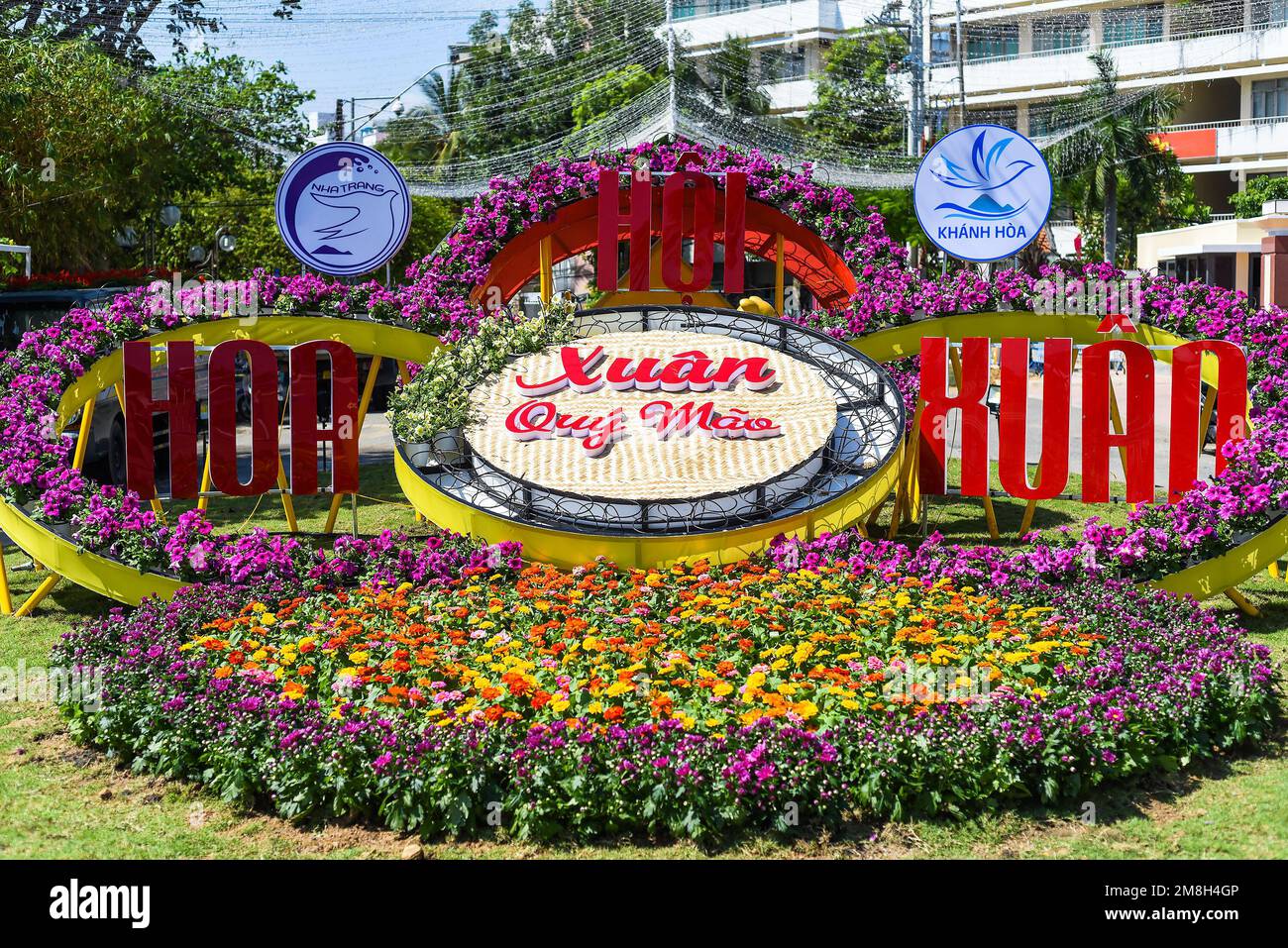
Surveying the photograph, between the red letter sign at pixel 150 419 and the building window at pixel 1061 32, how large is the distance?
191ft

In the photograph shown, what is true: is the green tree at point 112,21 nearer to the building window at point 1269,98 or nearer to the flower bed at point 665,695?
the flower bed at point 665,695

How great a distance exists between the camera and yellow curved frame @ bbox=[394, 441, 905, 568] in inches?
501

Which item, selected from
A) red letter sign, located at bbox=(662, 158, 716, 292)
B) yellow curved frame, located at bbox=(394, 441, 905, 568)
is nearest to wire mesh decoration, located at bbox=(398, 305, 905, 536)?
yellow curved frame, located at bbox=(394, 441, 905, 568)

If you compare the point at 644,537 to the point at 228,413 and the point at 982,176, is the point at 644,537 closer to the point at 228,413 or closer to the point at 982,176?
the point at 228,413

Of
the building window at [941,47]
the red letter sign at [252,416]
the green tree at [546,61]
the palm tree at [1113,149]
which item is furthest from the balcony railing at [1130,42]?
the red letter sign at [252,416]

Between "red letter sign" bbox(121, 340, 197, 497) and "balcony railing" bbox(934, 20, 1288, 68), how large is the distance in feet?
155

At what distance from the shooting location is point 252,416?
14.0 m

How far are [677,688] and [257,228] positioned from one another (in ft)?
134

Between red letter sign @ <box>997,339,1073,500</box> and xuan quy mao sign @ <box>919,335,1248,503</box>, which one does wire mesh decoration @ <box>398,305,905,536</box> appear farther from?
red letter sign @ <box>997,339,1073,500</box>

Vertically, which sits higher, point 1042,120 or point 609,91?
point 609,91

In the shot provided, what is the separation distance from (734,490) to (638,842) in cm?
558

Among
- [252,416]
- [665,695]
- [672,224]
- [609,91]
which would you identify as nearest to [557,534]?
[252,416]

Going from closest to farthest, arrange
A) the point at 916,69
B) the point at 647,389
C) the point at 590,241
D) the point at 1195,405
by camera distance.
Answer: the point at 1195,405
the point at 647,389
the point at 590,241
the point at 916,69

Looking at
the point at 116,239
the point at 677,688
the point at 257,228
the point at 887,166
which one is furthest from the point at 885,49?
the point at 677,688
